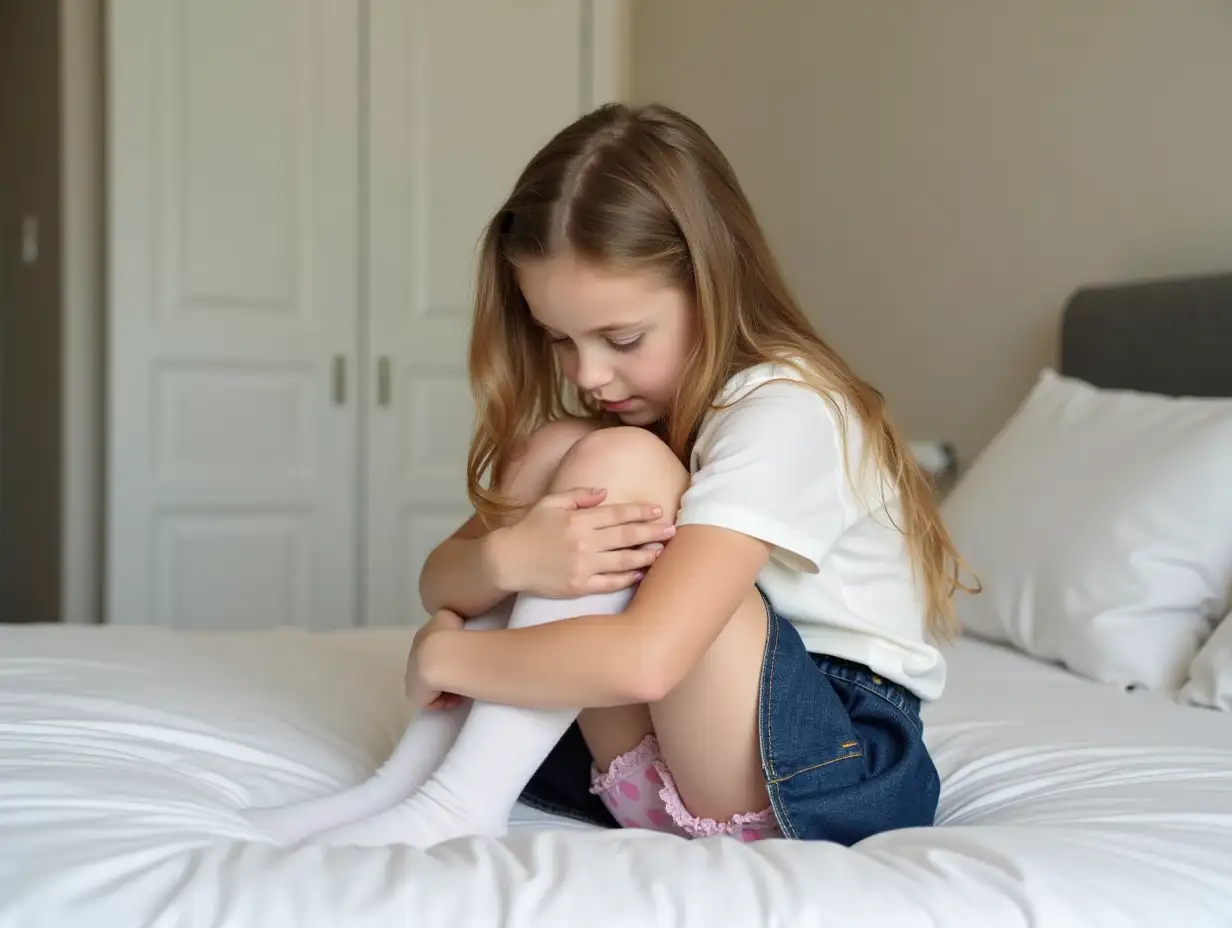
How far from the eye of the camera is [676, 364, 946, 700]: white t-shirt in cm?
99

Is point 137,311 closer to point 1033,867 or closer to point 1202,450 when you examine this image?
point 1202,450

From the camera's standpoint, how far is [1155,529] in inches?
60.1

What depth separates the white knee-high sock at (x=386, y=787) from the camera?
0.99 meters

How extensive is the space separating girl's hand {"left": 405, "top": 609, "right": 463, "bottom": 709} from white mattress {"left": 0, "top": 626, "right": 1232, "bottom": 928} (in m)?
0.13

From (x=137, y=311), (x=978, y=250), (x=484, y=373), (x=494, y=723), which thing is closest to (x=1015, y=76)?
(x=978, y=250)

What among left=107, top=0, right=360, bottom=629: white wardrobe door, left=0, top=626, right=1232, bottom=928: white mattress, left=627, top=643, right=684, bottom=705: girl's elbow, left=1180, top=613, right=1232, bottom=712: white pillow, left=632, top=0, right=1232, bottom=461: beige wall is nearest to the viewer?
left=0, top=626, right=1232, bottom=928: white mattress

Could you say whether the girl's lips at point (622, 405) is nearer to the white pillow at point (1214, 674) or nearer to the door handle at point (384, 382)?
the white pillow at point (1214, 674)

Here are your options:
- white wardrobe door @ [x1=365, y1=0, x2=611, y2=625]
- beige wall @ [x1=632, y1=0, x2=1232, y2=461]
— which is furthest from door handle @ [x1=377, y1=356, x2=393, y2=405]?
beige wall @ [x1=632, y1=0, x2=1232, y2=461]

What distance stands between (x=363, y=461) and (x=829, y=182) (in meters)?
1.39

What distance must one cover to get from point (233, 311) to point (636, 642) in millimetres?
2456

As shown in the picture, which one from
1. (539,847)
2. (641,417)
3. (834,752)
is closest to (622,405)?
(641,417)

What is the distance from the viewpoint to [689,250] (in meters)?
1.12

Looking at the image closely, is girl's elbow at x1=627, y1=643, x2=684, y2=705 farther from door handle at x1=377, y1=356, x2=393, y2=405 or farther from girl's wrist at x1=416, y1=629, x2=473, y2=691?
door handle at x1=377, y1=356, x2=393, y2=405

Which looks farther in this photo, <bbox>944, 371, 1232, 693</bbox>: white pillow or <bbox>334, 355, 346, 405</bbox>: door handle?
<bbox>334, 355, 346, 405</bbox>: door handle
